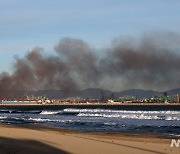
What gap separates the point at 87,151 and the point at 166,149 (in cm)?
410

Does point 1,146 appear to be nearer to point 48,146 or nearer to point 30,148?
point 30,148

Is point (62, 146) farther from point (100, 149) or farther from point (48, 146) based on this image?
point (100, 149)

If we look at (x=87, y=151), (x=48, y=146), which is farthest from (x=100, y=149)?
(x=48, y=146)

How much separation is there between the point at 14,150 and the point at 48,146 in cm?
272

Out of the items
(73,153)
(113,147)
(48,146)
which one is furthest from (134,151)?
(48,146)

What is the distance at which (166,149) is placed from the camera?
19.4m

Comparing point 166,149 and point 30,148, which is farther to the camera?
point 166,149

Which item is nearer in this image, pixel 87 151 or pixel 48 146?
pixel 87 151

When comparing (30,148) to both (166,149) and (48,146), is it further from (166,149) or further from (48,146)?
(166,149)

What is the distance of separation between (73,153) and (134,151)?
2.81 metres

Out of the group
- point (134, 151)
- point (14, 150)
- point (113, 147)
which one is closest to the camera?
point (14, 150)

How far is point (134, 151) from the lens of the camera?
59.4 ft

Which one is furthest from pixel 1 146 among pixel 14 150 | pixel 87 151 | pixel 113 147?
pixel 113 147

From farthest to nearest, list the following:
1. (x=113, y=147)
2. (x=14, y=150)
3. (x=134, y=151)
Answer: (x=113, y=147), (x=134, y=151), (x=14, y=150)
